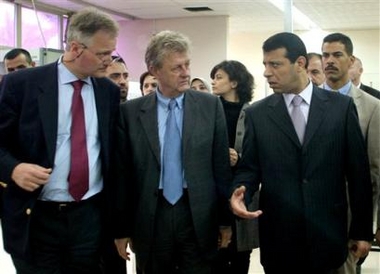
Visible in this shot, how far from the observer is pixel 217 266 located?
118 inches

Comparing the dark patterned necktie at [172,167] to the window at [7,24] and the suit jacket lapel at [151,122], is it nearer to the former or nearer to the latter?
the suit jacket lapel at [151,122]

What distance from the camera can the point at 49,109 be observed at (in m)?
2.05

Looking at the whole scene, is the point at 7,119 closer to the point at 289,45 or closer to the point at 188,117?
the point at 188,117

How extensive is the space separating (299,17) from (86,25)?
9.38m

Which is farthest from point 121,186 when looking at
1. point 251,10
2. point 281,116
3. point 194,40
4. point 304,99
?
point 194,40

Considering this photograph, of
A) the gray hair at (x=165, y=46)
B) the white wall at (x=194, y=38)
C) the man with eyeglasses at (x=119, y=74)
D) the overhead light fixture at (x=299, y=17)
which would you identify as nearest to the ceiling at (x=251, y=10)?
the overhead light fixture at (x=299, y=17)

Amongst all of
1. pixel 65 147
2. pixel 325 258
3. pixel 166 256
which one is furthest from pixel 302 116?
pixel 65 147

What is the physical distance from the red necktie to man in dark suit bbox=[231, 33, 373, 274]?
64 cm

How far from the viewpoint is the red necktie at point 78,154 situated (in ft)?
6.78

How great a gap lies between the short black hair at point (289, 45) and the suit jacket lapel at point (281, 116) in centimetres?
19

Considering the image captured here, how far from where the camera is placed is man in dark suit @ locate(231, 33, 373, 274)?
2135 millimetres

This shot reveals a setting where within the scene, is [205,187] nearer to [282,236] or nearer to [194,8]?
[282,236]

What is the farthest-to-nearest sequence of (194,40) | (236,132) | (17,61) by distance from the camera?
1. (194,40)
2. (17,61)
3. (236,132)

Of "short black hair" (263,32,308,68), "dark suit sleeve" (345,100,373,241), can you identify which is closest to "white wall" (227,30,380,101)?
"short black hair" (263,32,308,68)
